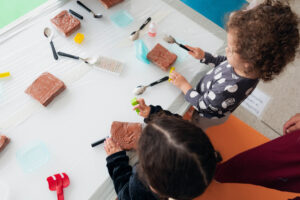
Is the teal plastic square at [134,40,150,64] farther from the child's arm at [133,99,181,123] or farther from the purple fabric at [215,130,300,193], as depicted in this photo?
the purple fabric at [215,130,300,193]

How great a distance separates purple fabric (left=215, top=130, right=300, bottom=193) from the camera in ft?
2.58

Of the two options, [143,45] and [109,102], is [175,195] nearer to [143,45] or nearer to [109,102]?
[109,102]

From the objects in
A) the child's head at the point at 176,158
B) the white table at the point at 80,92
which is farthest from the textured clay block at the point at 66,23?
the child's head at the point at 176,158

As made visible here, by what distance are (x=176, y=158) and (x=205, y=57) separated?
0.62m

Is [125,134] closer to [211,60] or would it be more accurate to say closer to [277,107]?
[211,60]

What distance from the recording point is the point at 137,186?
0.75 meters

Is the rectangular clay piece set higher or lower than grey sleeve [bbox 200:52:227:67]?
higher

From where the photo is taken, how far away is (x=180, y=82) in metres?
0.98

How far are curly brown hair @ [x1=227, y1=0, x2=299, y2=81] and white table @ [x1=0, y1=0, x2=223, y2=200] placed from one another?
0.30 meters

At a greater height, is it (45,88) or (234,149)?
(45,88)

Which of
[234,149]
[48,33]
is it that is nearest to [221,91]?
[234,149]

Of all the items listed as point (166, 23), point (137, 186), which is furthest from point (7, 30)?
point (137, 186)

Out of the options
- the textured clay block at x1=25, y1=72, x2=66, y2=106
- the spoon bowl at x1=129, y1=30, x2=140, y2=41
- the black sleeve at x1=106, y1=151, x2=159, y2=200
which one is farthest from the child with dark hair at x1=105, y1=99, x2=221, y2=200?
the spoon bowl at x1=129, y1=30, x2=140, y2=41

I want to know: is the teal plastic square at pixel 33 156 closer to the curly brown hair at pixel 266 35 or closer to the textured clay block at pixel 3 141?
the textured clay block at pixel 3 141
